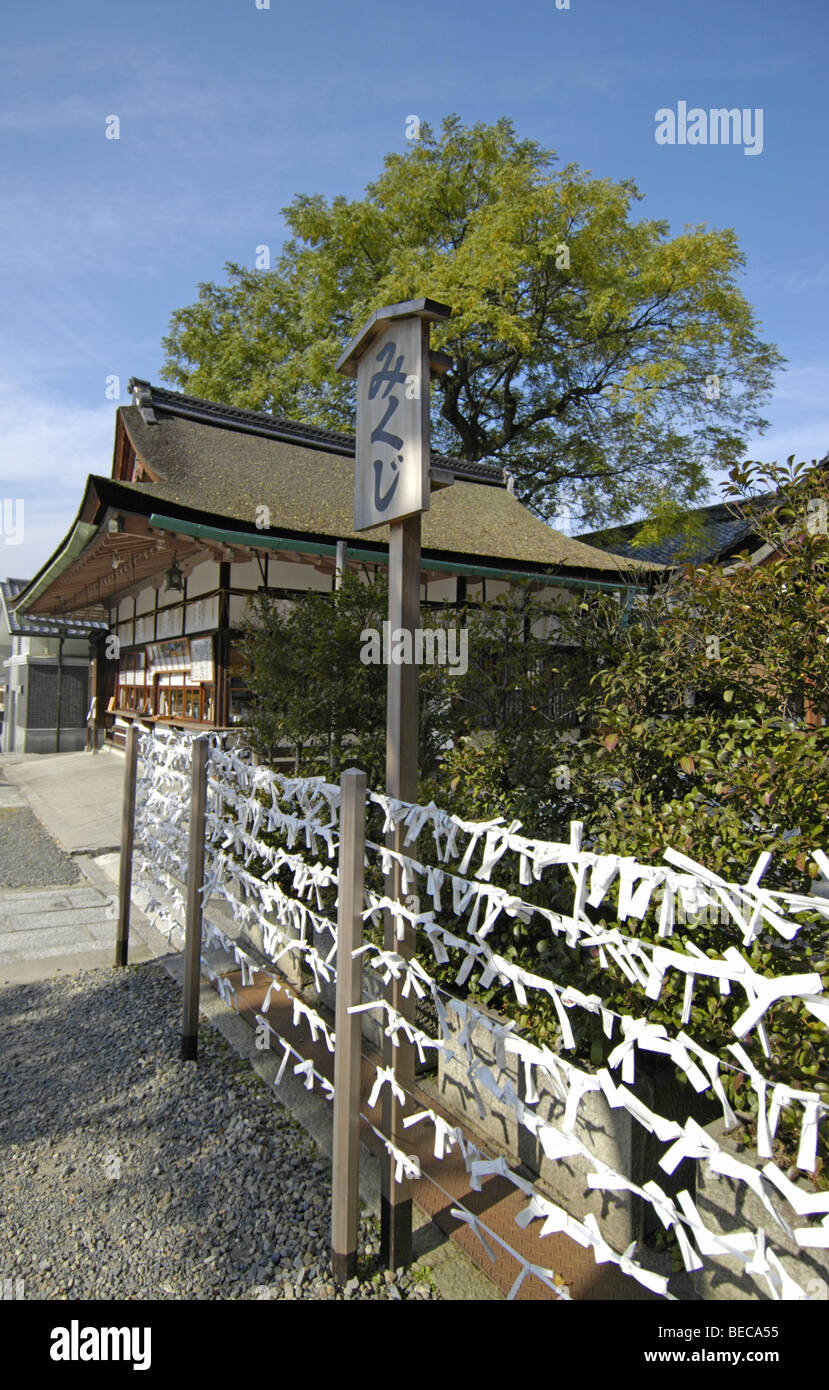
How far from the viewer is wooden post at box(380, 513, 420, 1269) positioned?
2.18 metres

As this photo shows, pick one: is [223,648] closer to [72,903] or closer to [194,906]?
[72,903]

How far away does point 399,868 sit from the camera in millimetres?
2178

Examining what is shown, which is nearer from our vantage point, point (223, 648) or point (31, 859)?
point (31, 859)

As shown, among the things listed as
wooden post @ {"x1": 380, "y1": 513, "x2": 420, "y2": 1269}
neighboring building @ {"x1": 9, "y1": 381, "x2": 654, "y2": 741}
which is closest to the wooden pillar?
neighboring building @ {"x1": 9, "y1": 381, "x2": 654, "y2": 741}

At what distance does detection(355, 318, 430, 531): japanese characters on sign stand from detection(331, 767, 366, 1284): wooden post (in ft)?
2.84

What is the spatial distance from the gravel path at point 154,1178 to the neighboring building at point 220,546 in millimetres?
4699

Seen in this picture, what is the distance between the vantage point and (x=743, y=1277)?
6.06 ft

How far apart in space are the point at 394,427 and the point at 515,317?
1718 cm

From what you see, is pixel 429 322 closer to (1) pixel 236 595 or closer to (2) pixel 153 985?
(2) pixel 153 985

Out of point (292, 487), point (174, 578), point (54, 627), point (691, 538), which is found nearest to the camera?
point (174, 578)

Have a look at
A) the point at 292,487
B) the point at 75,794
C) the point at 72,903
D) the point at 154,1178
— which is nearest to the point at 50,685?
the point at 75,794

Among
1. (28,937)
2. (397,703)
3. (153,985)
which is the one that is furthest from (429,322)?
(28,937)

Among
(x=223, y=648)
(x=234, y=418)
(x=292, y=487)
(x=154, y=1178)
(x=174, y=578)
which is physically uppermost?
(x=234, y=418)
